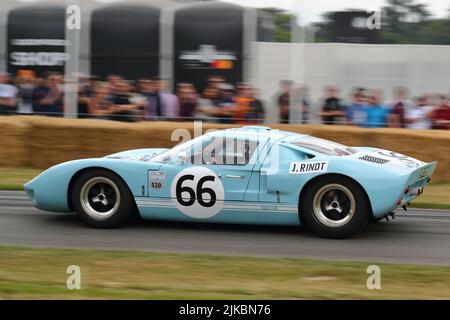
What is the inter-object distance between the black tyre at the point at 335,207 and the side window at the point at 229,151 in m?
0.73

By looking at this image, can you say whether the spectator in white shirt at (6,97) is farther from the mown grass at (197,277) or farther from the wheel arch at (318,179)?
the wheel arch at (318,179)

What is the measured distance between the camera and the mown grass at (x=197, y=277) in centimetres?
596

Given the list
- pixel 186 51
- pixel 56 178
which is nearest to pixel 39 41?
pixel 186 51

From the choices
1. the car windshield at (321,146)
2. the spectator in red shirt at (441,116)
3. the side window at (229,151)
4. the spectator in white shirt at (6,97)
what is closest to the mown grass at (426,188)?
the spectator in red shirt at (441,116)

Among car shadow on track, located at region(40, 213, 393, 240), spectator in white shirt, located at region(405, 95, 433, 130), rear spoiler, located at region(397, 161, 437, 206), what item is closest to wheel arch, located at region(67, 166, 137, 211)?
car shadow on track, located at region(40, 213, 393, 240)

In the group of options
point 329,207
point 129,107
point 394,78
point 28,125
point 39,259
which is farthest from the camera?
point 394,78

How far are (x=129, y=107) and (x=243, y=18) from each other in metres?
3.90

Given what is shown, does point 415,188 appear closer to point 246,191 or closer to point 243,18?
point 246,191

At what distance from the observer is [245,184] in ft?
27.0

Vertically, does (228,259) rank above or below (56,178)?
below

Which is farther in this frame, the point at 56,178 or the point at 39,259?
the point at 56,178

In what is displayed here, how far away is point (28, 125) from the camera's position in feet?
43.4

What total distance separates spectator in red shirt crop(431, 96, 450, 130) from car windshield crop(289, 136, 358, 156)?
5731mm

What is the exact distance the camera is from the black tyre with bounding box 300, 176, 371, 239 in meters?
8.00
